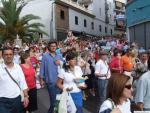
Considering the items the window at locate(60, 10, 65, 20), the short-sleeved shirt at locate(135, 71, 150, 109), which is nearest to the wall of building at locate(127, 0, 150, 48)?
the window at locate(60, 10, 65, 20)

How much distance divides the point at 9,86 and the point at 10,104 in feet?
1.06

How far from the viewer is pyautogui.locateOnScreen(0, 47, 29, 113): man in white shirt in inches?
317

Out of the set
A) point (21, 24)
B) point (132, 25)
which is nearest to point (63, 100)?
point (132, 25)

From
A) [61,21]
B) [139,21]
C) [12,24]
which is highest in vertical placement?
[61,21]

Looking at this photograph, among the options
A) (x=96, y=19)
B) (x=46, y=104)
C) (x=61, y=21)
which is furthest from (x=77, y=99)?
(x=96, y=19)

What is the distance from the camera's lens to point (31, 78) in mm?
11070

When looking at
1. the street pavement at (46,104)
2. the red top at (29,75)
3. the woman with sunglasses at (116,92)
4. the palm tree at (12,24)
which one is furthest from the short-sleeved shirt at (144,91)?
the palm tree at (12,24)

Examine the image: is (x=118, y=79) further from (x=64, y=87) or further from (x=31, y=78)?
(x=31, y=78)

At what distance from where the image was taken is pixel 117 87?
4824 millimetres

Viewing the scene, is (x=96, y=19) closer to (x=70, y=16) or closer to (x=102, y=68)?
(x=70, y=16)

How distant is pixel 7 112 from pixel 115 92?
369 centimetres

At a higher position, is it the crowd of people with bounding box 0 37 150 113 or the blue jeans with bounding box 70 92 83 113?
the crowd of people with bounding box 0 37 150 113

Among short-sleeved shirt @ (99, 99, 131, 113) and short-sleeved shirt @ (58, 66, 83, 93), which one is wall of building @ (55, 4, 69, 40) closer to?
short-sleeved shirt @ (58, 66, 83, 93)

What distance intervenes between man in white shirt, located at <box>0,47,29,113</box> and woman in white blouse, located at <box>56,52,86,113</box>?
0.79 meters
